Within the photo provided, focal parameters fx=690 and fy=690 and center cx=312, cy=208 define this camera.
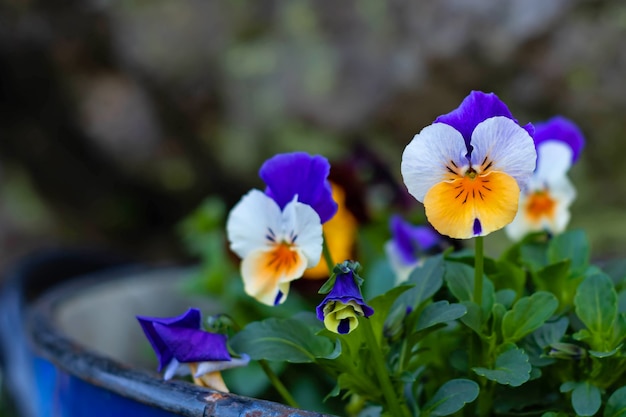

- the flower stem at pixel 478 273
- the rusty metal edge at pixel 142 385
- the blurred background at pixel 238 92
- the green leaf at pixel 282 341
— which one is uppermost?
the blurred background at pixel 238 92

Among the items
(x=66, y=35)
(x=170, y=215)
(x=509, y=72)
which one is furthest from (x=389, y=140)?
(x=66, y=35)

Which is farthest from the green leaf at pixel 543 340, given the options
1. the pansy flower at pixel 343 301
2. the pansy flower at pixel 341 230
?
the pansy flower at pixel 341 230

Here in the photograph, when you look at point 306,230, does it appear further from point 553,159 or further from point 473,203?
point 553,159

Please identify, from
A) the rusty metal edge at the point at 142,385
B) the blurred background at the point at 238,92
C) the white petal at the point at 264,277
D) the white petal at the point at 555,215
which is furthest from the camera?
the blurred background at the point at 238,92

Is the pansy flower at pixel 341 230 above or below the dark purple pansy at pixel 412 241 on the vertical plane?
above

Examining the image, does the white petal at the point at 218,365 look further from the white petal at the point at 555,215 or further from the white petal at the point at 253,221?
the white petal at the point at 555,215

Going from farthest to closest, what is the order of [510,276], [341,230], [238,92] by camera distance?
[238,92]
[341,230]
[510,276]

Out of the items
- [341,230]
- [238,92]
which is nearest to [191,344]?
[341,230]
